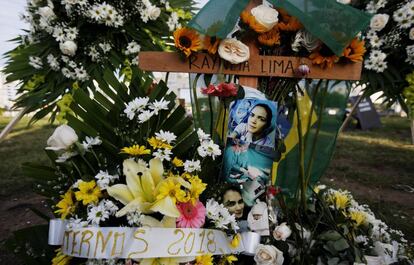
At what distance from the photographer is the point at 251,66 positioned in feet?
4.51

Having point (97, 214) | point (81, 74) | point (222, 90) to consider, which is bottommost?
point (81, 74)

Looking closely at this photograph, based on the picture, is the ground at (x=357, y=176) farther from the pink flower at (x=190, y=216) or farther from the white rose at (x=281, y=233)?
the white rose at (x=281, y=233)

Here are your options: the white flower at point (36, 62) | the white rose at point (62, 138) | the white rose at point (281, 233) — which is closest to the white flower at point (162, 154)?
the white rose at point (62, 138)

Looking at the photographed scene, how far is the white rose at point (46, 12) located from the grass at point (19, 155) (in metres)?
1.12

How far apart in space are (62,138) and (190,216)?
0.42 meters

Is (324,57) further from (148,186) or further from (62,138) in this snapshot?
(62,138)

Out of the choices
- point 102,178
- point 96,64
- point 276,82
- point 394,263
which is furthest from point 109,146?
point 96,64

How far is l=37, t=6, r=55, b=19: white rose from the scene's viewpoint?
278 cm

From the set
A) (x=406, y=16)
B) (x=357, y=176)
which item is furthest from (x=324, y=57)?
(x=357, y=176)

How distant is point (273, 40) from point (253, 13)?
0.41 feet

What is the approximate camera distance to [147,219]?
3.37 ft

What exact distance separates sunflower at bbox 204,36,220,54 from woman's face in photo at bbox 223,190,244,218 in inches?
19.5

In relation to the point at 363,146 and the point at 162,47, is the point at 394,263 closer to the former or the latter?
the point at 162,47

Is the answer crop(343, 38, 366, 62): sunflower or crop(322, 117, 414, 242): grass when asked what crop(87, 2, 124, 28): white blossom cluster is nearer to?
crop(343, 38, 366, 62): sunflower
